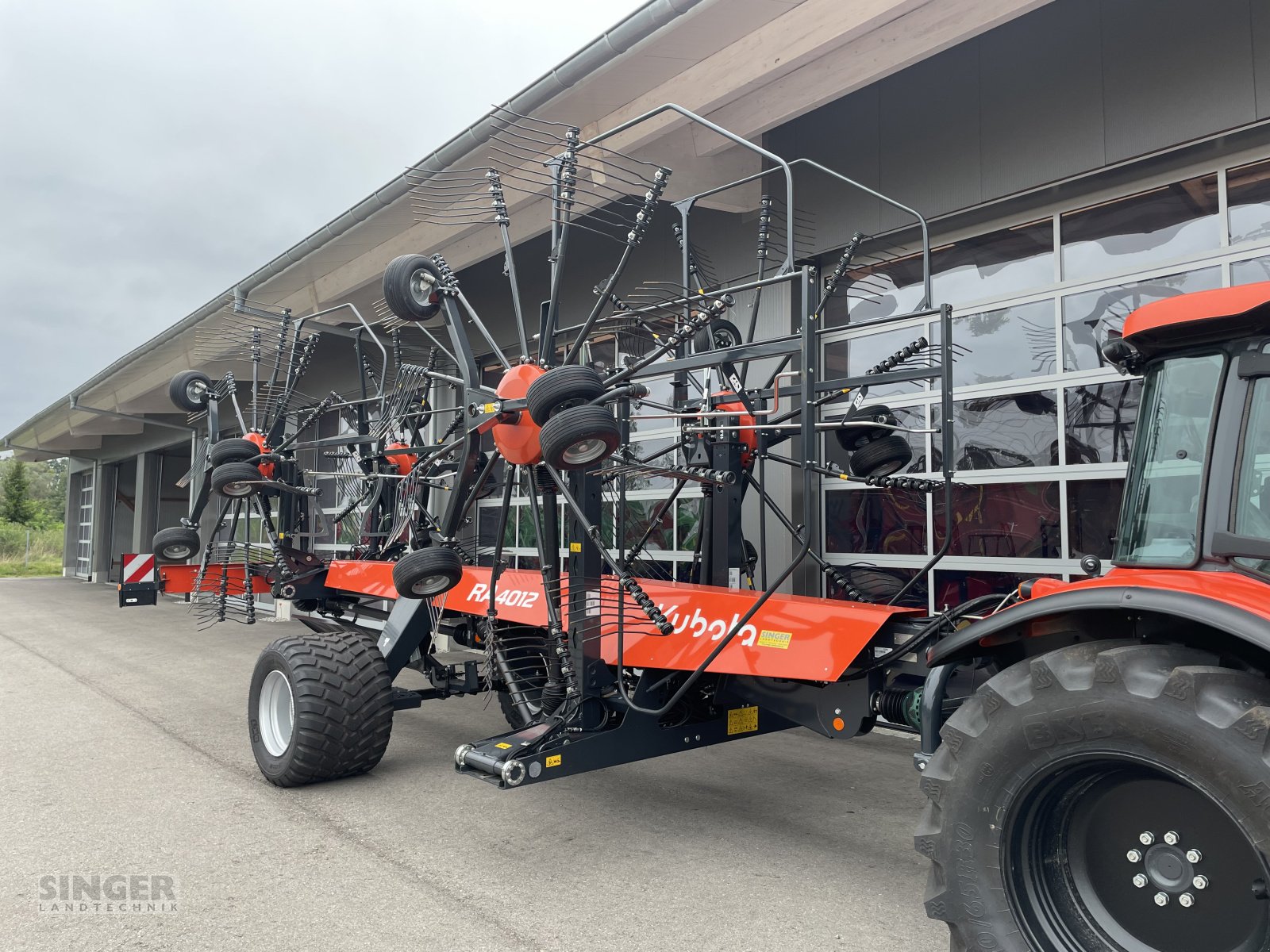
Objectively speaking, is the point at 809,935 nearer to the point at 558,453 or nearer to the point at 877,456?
the point at 558,453

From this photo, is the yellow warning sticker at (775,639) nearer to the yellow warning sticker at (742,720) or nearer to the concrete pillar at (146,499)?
the yellow warning sticker at (742,720)

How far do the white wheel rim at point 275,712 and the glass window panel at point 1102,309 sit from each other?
5180mm

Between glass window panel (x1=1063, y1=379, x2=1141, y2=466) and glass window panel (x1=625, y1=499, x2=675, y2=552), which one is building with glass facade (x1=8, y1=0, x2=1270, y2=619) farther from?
glass window panel (x1=625, y1=499, x2=675, y2=552)

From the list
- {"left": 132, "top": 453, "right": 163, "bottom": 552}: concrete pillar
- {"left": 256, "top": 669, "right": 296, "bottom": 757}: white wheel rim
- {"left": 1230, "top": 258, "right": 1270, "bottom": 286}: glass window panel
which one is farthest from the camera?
{"left": 132, "top": 453, "right": 163, "bottom": 552}: concrete pillar

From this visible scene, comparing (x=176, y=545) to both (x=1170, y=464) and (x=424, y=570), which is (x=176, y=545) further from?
(x=1170, y=464)

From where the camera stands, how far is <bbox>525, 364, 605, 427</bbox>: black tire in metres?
3.33

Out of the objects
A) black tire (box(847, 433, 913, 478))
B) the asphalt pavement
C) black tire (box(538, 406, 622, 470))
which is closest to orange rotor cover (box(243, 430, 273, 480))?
the asphalt pavement

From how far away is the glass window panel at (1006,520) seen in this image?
5945 mm

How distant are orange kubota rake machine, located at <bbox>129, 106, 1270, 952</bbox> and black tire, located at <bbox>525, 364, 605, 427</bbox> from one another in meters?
0.01

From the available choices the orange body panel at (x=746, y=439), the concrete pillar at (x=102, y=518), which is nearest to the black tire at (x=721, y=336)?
the orange body panel at (x=746, y=439)

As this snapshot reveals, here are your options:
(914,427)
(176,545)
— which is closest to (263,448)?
(176,545)

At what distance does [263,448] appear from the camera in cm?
680

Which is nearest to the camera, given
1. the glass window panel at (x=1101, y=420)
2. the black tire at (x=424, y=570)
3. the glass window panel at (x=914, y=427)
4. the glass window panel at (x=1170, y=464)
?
the glass window panel at (x=1170, y=464)

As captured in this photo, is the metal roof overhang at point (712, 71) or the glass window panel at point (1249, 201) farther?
the metal roof overhang at point (712, 71)
